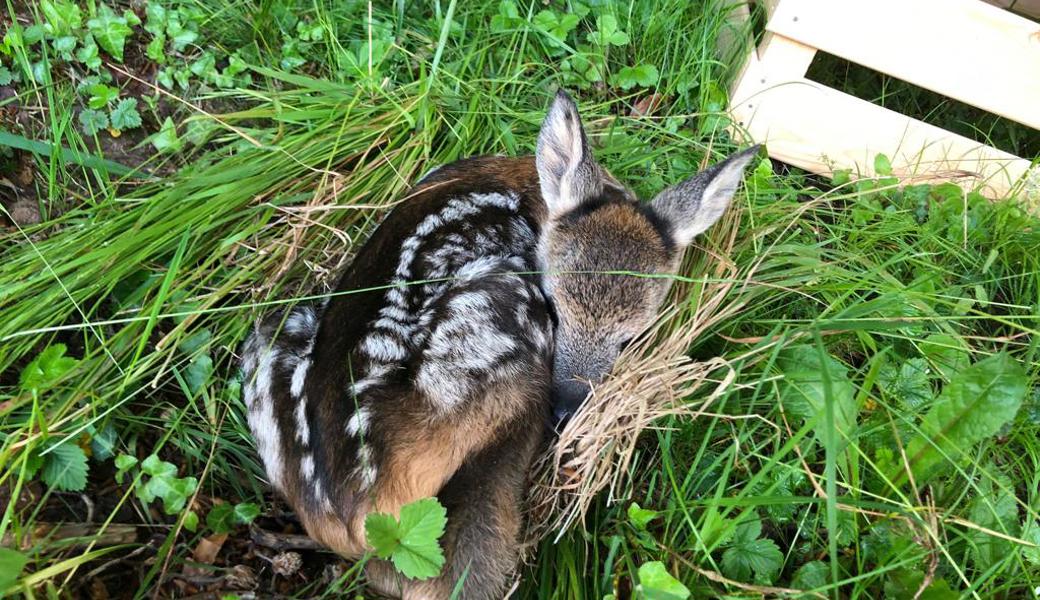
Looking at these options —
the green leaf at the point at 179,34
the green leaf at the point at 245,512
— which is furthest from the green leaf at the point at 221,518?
the green leaf at the point at 179,34

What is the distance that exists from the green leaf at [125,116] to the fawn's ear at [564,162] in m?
1.53

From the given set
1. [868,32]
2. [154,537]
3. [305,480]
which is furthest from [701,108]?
[154,537]

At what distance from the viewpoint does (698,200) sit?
2.38 m

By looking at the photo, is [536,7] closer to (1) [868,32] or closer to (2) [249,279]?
(1) [868,32]

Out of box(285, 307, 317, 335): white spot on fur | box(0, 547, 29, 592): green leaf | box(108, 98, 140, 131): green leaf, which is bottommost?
box(0, 547, 29, 592): green leaf

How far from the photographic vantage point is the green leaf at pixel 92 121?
2.72m

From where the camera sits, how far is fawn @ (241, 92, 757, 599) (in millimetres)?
1910

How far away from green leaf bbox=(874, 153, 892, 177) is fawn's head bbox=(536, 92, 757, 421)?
3.15 feet

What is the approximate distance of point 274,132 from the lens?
285 centimetres

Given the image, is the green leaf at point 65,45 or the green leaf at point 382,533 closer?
the green leaf at point 382,533

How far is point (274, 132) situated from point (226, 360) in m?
0.94

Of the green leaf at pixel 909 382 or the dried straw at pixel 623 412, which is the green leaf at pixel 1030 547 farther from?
the dried straw at pixel 623 412

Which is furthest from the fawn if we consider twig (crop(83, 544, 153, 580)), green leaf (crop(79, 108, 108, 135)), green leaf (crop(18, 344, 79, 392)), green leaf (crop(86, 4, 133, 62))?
green leaf (crop(86, 4, 133, 62))

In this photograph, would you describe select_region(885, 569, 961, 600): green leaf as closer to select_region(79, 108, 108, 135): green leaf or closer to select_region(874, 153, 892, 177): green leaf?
select_region(874, 153, 892, 177): green leaf
